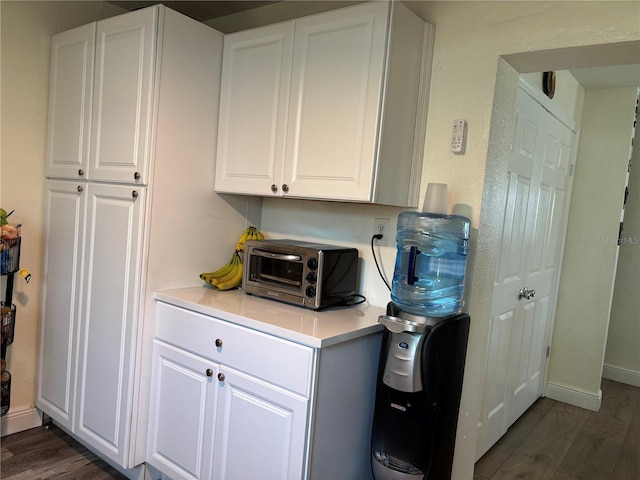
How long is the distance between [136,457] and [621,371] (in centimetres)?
411

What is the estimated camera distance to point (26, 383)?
8.91 ft

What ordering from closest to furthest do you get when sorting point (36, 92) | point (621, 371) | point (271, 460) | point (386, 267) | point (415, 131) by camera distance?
1. point (271, 460)
2. point (415, 131)
3. point (386, 267)
4. point (36, 92)
5. point (621, 371)

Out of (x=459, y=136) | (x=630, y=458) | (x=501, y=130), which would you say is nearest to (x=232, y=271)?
(x=459, y=136)

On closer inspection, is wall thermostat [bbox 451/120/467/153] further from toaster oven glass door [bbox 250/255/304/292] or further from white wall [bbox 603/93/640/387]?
white wall [bbox 603/93/640/387]

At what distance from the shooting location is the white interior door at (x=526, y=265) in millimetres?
2660

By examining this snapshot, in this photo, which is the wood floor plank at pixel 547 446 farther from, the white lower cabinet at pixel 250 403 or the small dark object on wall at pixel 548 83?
the small dark object on wall at pixel 548 83

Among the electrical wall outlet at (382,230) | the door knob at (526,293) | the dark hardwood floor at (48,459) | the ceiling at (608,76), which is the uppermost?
the ceiling at (608,76)

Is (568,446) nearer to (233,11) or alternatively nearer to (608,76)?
(608,76)

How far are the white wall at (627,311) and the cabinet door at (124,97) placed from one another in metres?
3.87

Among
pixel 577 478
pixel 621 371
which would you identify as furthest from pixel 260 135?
pixel 621 371

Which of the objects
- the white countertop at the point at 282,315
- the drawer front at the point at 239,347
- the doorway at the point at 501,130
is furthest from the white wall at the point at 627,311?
the drawer front at the point at 239,347

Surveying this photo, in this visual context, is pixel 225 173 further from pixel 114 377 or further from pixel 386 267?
pixel 114 377

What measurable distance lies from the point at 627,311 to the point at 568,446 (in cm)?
182

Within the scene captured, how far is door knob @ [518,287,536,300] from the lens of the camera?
2941 mm
